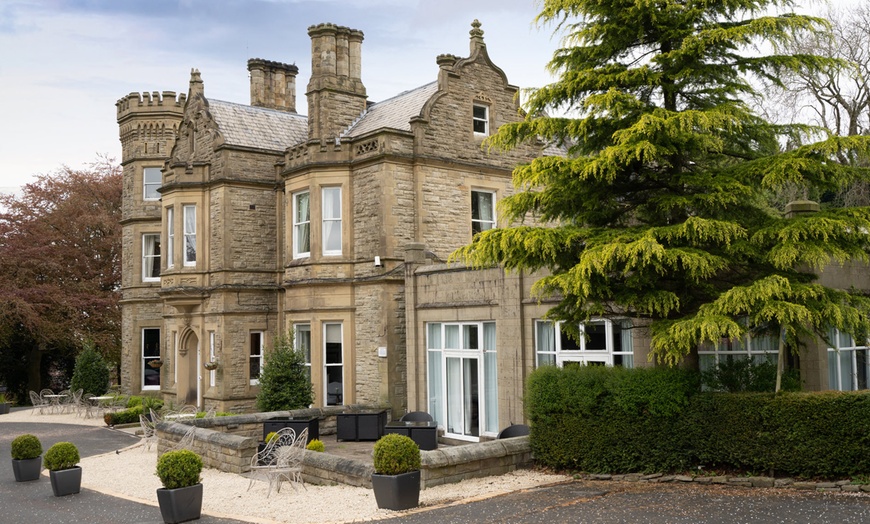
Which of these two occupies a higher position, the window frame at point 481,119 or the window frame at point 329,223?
the window frame at point 481,119

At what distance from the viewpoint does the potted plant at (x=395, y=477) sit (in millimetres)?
11609

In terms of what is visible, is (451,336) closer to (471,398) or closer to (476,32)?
(471,398)

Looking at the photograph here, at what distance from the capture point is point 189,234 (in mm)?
26484

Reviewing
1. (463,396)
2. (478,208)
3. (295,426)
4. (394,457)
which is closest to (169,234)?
(478,208)

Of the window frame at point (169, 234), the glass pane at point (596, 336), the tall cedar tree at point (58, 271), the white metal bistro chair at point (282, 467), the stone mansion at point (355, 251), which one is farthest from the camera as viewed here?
the tall cedar tree at point (58, 271)

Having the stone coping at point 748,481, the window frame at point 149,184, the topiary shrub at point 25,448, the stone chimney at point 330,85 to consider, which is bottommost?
the stone coping at point 748,481

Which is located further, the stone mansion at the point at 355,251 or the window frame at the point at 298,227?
the window frame at the point at 298,227

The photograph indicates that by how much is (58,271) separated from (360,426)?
23394 mm

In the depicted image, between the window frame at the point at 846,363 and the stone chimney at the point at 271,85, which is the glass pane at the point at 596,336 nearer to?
the window frame at the point at 846,363

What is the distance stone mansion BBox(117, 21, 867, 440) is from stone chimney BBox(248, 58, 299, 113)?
5.66 ft

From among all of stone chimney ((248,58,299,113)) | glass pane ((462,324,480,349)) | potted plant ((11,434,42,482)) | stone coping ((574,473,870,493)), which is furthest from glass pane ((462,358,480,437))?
stone chimney ((248,58,299,113))

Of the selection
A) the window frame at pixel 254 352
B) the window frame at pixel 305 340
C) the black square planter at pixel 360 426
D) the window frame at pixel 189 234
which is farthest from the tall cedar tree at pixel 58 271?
the black square planter at pixel 360 426

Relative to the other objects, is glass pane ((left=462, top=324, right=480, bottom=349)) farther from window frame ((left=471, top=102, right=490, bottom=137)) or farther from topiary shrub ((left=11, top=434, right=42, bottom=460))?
topiary shrub ((left=11, top=434, right=42, bottom=460))

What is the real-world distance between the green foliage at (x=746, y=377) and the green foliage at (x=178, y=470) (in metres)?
8.20
